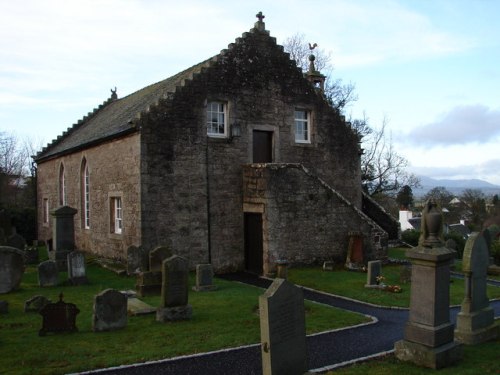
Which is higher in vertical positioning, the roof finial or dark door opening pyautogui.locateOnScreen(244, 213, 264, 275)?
the roof finial

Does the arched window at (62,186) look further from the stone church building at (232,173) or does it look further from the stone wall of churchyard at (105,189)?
the stone church building at (232,173)

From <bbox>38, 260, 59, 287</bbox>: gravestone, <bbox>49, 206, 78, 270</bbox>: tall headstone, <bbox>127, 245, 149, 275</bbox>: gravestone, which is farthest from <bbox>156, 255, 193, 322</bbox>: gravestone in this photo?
<bbox>49, 206, 78, 270</bbox>: tall headstone

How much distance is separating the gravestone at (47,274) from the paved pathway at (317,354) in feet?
28.0

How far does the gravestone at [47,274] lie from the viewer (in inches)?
612

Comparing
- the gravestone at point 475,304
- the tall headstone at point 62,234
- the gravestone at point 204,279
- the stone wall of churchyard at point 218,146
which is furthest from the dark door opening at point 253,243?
the gravestone at point 475,304

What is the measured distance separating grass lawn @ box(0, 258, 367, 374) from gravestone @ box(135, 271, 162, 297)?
41 cm

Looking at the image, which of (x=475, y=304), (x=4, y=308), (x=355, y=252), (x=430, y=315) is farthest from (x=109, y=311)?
(x=355, y=252)

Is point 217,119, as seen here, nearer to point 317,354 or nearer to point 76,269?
point 76,269

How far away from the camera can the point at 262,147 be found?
21.1 m

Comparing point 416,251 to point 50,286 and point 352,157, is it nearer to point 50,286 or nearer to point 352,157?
point 50,286

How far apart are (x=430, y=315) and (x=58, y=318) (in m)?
7.57

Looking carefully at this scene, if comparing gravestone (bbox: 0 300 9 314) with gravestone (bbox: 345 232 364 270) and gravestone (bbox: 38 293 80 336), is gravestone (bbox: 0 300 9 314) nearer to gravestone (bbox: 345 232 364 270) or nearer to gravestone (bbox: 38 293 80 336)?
gravestone (bbox: 38 293 80 336)

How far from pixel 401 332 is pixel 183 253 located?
387 inches

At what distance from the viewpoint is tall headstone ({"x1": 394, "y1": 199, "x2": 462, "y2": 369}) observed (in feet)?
27.0
